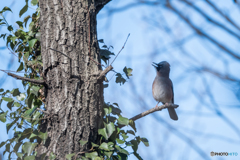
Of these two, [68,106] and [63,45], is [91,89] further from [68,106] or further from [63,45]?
[63,45]

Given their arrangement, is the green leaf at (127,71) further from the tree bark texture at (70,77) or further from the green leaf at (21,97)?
the green leaf at (21,97)

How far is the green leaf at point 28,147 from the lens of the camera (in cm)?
247

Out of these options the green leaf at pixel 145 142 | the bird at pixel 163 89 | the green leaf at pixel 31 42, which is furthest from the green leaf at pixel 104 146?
the bird at pixel 163 89

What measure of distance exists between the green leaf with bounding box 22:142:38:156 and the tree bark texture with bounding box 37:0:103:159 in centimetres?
10

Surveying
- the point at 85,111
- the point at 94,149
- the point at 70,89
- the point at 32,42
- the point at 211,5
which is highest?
the point at 32,42

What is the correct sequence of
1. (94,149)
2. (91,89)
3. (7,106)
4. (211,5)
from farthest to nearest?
(7,106) → (91,89) → (94,149) → (211,5)

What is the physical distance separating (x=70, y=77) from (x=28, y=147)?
826 millimetres

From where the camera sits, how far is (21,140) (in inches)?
107

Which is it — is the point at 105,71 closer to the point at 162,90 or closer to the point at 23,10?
the point at 23,10

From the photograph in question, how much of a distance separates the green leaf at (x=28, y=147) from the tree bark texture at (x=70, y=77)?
10 cm

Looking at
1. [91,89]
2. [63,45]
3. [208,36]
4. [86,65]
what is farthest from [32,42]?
[208,36]

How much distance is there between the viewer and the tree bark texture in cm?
249

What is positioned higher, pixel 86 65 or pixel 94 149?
pixel 86 65

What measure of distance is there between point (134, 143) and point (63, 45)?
53.3 inches
